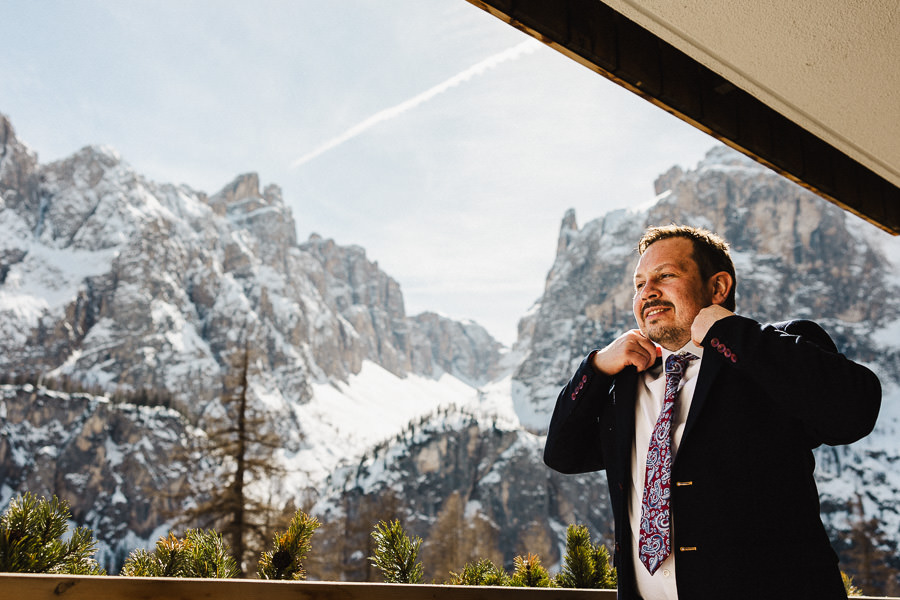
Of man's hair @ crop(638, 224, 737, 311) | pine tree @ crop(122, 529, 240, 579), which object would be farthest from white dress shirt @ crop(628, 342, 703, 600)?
pine tree @ crop(122, 529, 240, 579)

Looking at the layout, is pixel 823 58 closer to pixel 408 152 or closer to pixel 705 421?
pixel 705 421

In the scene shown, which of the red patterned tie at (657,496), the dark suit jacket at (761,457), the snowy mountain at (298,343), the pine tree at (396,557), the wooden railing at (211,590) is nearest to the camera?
the dark suit jacket at (761,457)

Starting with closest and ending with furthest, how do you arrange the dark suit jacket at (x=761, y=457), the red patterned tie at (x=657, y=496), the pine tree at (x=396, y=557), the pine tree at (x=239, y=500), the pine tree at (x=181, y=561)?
the dark suit jacket at (x=761, y=457)
the red patterned tie at (x=657, y=496)
the pine tree at (x=181, y=561)
the pine tree at (x=396, y=557)
the pine tree at (x=239, y=500)

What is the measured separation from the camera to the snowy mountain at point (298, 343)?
7656 centimetres

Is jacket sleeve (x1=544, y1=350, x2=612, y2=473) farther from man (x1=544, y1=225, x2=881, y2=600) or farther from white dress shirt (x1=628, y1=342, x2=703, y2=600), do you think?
white dress shirt (x1=628, y1=342, x2=703, y2=600)

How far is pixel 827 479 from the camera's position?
255 ft

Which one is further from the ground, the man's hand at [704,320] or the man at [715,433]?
the man's hand at [704,320]

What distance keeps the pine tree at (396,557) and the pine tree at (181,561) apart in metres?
0.48

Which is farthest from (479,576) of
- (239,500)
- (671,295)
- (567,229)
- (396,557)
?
(567,229)

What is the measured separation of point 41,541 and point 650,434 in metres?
1.70

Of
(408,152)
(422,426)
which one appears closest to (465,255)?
(408,152)

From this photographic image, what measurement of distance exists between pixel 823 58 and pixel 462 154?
11122cm

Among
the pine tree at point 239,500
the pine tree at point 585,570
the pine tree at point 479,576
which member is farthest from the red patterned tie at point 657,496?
the pine tree at point 239,500

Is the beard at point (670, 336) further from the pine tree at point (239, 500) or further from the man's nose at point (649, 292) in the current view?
the pine tree at point (239, 500)
